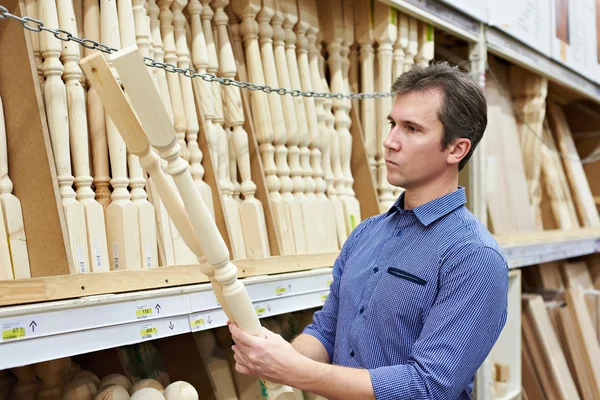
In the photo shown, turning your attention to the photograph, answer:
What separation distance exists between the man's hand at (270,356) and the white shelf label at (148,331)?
245 millimetres

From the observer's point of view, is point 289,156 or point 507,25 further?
point 507,25

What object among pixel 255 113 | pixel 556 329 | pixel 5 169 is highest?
pixel 255 113

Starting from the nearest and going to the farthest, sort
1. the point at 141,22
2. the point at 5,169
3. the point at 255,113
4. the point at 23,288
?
the point at 23,288 < the point at 5,169 < the point at 141,22 < the point at 255,113

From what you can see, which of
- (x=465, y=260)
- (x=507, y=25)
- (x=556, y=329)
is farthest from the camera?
(x=556, y=329)

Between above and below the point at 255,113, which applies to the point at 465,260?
below

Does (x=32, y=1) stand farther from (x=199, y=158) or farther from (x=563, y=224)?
(x=563, y=224)

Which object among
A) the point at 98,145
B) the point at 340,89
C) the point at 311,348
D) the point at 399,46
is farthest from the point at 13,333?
the point at 399,46

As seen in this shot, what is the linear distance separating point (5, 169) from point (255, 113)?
82cm

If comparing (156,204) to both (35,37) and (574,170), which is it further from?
(574,170)

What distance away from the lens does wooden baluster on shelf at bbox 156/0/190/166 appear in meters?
1.83

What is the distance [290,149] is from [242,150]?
7.7 inches

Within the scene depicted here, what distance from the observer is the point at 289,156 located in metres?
Answer: 2.16

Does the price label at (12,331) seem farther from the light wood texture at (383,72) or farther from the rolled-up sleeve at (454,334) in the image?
the light wood texture at (383,72)

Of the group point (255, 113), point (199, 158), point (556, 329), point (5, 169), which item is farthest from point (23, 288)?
point (556, 329)
